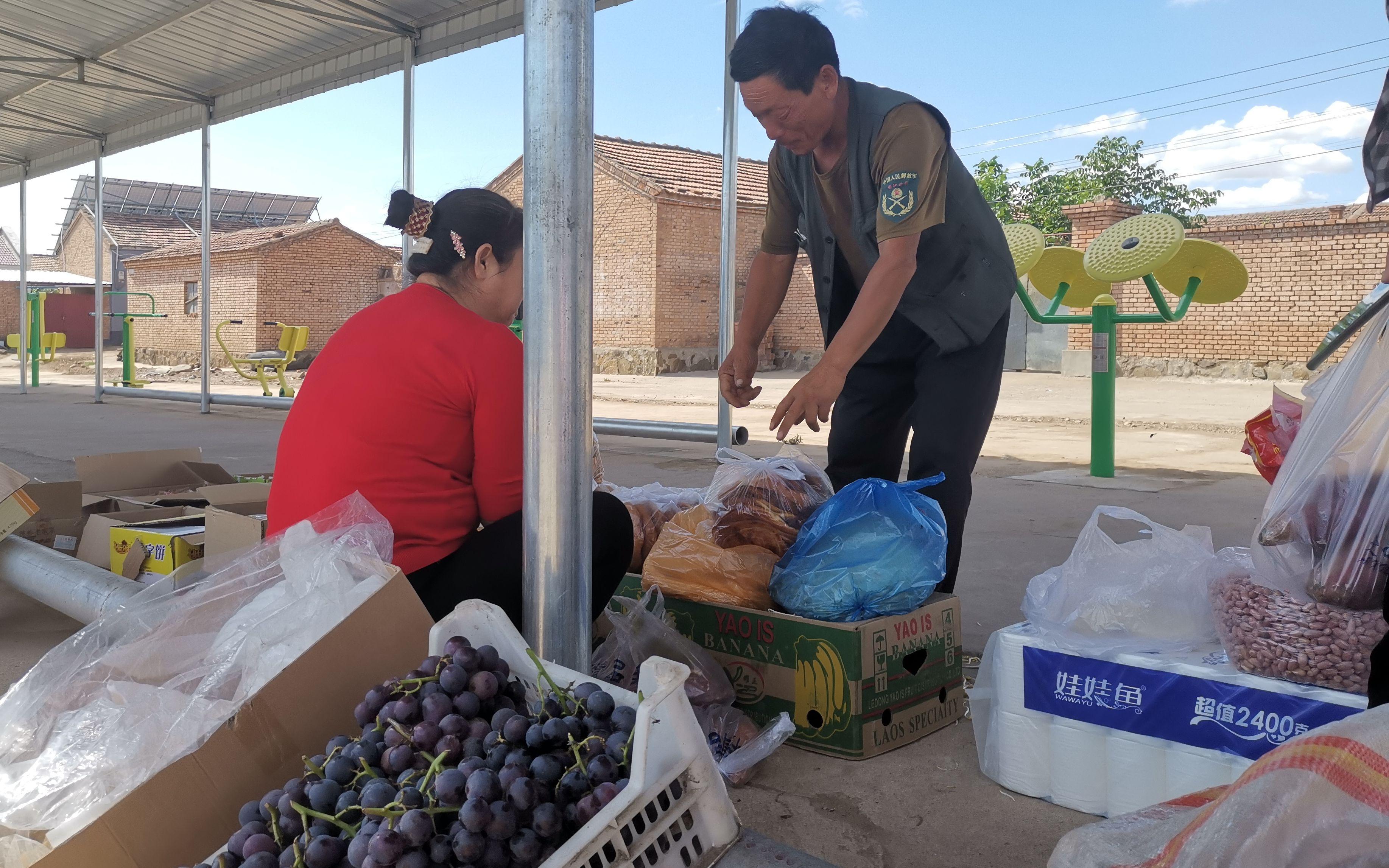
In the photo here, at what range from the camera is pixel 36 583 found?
293cm

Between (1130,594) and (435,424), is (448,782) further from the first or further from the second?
(1130,594)

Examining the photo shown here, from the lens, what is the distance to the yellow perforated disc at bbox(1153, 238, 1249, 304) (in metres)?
5.59

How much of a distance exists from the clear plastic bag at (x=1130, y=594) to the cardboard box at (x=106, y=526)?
275 cm

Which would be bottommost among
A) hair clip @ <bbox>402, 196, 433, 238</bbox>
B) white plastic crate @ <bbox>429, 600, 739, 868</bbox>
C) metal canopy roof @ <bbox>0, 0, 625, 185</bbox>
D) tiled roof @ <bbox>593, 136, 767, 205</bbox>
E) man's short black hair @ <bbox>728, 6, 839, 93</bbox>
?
Answer: white plastic crate @ <bbox>429, 600, 739, 868</bbox>

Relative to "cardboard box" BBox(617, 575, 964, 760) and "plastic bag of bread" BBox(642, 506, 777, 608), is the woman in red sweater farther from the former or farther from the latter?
"cardboard box" BBox(617, 575, 964, 760)

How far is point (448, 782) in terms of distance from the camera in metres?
1.14

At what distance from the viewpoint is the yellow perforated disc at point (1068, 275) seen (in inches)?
246

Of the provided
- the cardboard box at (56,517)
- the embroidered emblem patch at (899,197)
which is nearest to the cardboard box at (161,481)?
the cardboard box at (56,517)

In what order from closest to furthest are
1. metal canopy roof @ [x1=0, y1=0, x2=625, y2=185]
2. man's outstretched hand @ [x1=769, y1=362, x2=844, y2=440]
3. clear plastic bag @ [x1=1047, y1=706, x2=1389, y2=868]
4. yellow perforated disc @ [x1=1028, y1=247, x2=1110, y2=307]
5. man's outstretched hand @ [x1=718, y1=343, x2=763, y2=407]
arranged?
1. clear plastic bag @ [x1=1047, y1=706, x2=1389, y2=868]
2. man's outstretched hand @ [x1=769, y1=362, x2=844, y2=440]
3. man's outstretched hand @ [x1=718, y1=343, x2=763, y2=407]
4. yellow perforated disc @ [x1=1028, y1=247, x2=1110, y2=307]
5. metal canopy roof @ [x1=0, y1=0, x2=625, y2=185]

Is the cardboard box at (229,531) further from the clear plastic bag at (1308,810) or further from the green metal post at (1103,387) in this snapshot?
the green metal post at (1103,387)

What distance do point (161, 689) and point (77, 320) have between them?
4480 cm

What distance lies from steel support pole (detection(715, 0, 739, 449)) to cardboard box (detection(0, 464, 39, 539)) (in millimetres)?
3514

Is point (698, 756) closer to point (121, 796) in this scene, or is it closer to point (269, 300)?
point (121, 796)

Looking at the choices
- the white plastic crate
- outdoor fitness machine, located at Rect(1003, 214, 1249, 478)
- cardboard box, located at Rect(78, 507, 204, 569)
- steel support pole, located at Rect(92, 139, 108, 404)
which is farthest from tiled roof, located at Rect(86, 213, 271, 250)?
the white plastic crate
